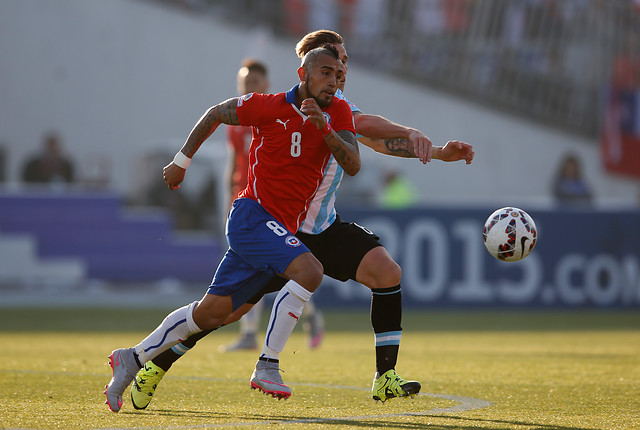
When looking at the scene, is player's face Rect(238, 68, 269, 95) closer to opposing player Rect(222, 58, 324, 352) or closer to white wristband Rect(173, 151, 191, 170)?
opposing player Rect(222, 58, 324, 352)

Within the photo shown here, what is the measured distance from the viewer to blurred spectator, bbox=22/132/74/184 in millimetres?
17547

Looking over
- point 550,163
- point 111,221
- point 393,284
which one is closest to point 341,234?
point 393,284

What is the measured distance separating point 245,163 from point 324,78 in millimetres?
3752

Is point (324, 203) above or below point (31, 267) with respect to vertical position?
above

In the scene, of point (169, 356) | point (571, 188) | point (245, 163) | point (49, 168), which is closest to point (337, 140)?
point (169, 356)

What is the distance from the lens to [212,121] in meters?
5.59

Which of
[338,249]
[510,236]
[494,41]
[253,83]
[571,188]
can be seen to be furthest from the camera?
[494,41]

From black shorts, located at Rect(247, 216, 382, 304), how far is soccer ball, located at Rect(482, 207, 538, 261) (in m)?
0.94

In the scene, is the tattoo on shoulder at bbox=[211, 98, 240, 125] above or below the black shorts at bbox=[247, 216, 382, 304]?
above

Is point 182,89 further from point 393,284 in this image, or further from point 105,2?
point 393,284

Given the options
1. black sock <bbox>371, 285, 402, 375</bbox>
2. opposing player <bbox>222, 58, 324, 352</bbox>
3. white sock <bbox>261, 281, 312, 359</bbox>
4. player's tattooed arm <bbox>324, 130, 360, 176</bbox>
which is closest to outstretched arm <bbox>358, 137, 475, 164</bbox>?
player's tattooed arm <bbox>324, 130, 360, 176</bbox>

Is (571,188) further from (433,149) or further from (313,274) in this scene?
(313,274)

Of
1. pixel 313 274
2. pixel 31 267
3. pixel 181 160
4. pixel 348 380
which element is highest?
pixel 181 160

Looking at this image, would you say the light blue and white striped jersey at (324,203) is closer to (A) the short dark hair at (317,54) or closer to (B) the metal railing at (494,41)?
(A) the short dark hair at (317,54)
